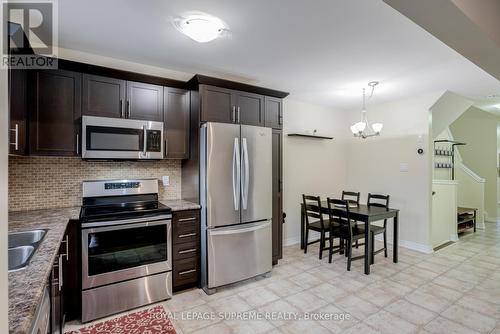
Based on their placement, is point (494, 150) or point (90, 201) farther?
point (494, 150)

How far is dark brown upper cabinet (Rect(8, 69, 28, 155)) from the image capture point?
188cm

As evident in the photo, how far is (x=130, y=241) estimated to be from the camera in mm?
2447

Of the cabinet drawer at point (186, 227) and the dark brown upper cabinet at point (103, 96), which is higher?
the dark brown upper cabinet at point (103, 96)

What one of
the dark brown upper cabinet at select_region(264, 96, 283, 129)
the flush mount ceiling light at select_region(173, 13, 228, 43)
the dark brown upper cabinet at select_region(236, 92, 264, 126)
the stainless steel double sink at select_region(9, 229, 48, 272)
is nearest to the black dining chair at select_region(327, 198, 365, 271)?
the dark brown upper cabinet at select_region(264, 96, 283, 129)

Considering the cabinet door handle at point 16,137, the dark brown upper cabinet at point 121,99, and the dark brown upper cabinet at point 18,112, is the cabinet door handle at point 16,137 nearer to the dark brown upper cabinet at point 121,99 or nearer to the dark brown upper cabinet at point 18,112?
the dark brown upper cabinet at point 18,112

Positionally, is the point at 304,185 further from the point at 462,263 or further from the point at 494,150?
the point at 494,150

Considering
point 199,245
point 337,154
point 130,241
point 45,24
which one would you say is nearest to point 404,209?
point 337,154

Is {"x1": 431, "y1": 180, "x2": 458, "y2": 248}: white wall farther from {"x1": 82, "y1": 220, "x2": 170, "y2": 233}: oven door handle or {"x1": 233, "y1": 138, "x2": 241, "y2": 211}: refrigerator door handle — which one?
{"x1": 82, "y1": 220, "x2": 170, "y2": 233}: oven door handle

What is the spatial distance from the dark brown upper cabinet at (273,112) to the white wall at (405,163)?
7.37 feet

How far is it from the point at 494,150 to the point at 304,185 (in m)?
4.94

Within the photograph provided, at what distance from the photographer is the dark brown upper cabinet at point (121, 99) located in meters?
2.53

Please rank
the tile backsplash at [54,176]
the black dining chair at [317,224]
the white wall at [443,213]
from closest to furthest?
1. the tile backsplash at [54,176]
2. the black dining chair at [317,224]
3. the white wall at [443,213]

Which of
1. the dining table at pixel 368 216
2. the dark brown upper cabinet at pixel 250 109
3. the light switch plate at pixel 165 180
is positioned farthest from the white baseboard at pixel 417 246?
the light switch plate at pixel 165 180

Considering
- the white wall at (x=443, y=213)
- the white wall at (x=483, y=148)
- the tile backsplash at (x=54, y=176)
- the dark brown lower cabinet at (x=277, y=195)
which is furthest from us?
the white wall at (x=483, y=148)
